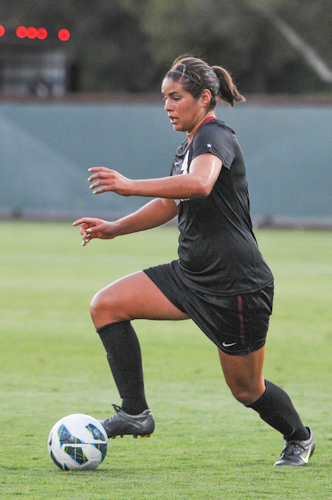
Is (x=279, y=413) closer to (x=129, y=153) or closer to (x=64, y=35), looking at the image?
(x=129, y=153)

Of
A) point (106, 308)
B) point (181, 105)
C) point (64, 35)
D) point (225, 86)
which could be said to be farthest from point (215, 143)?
point (64, 35)

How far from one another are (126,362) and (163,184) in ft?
4.12

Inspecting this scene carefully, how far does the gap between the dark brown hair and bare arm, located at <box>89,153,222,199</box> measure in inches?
23.0

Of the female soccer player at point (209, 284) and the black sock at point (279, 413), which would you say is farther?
the black sock at point (279, 413)

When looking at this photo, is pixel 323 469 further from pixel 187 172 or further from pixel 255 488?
pixel 187 172

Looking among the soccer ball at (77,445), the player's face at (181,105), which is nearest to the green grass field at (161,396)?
the soccer ball at (77,445)

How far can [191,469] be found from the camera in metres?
4.65

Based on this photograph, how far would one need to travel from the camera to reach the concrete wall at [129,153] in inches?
858

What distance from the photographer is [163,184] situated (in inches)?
159

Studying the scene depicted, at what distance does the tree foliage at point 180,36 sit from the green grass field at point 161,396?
92.9ft

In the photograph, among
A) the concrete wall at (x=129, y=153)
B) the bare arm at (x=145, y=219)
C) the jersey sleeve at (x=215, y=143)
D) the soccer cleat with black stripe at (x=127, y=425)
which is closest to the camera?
the jersey sleeve at (x=215, y=143)

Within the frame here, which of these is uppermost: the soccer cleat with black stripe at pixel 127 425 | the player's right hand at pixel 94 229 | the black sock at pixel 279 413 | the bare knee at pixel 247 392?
the player's right hand at pixel 94 229

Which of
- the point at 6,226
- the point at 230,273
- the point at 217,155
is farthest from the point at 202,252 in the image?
the point at 6,226

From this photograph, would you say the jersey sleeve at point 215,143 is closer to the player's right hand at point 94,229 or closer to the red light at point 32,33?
the player's right hand at point 94,229
